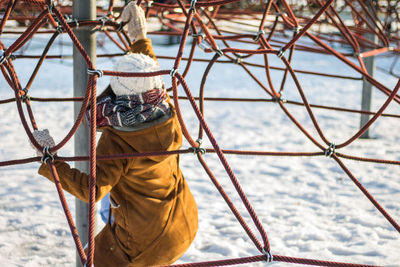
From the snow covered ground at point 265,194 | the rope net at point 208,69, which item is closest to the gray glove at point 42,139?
the rope net at point 208,69

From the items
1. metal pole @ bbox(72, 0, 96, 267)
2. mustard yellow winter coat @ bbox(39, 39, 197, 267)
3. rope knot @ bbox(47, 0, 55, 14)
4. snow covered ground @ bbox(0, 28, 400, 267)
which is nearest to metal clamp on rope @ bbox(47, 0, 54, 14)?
rope knot @ bbox(47, 0, 55, 14)

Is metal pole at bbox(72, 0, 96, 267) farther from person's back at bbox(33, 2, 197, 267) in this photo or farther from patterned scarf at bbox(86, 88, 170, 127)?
patterned scarf at bbox(86, 88, 170, 127)

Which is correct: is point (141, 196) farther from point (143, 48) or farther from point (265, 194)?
point (265, 194)

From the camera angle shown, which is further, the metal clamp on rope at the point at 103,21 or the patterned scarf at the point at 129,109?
the metal clamp on rope at the point at 103,21

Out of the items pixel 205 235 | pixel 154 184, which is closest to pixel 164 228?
pixel 154 184

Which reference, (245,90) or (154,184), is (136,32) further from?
(245,90)

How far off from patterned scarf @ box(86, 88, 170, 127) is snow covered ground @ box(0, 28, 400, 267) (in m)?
0.85

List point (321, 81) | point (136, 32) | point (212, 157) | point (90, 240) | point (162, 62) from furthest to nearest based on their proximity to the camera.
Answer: point (162, 62) < point (321, 81) < point (212, 157) < point (136, 32) < point (90, 240)

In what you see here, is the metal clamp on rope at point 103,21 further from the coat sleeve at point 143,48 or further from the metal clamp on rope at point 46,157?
the metal clamp on rope at point 46,157

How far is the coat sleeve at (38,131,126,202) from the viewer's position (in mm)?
913

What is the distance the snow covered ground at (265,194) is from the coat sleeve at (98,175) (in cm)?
→ 76

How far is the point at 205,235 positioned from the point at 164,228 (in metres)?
0.83

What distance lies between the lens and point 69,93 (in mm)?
4445

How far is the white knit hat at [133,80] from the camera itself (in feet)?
3.01
